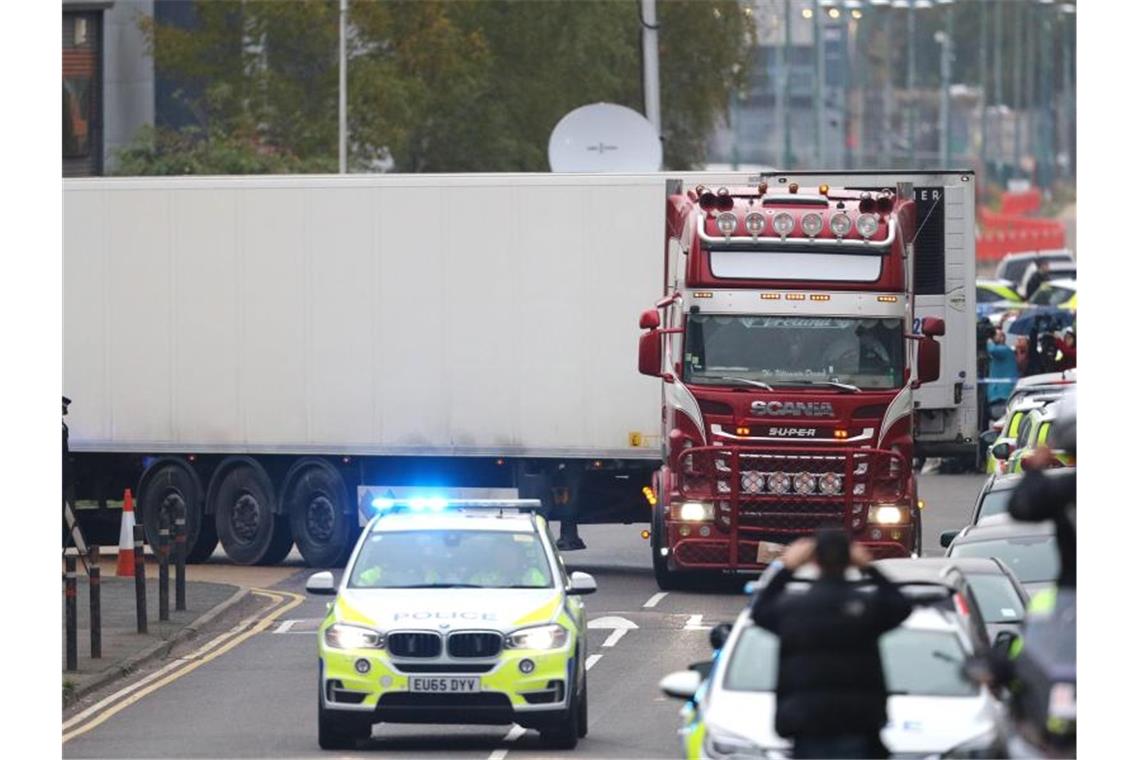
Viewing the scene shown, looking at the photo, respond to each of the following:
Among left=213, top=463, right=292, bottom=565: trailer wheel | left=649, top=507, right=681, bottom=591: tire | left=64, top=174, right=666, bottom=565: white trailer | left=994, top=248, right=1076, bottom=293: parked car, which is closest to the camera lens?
left=649, top=507, right=681, bottom=591: tire

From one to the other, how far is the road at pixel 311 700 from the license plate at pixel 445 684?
0.41m

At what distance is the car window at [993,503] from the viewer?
78.8ft

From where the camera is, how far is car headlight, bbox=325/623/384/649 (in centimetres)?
1800

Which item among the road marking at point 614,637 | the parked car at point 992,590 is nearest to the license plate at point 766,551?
the road marking at point 614,637

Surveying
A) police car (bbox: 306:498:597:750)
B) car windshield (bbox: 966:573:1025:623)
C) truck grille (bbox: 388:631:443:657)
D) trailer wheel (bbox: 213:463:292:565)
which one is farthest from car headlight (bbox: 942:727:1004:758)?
trailer wheel (bbox: 213:463:292:565)

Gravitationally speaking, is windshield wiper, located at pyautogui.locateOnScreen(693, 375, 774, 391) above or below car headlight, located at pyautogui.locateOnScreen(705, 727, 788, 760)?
above

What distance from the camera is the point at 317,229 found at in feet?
102

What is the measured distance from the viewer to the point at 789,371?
26.4 metres

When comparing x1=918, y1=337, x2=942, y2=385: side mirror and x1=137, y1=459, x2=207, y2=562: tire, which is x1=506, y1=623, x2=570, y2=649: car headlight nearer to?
x1=918, y1=337, x2=942, y2=385: side mirror

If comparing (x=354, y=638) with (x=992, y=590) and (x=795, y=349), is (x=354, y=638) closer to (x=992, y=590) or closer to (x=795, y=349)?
(x=992, y=590)

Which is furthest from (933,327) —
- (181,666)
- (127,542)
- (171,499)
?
(171,499)

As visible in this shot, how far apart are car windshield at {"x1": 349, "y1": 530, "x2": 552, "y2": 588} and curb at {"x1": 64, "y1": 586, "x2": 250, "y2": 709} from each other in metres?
3.24

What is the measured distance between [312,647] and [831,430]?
5138 mm

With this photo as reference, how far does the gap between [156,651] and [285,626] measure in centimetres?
212
